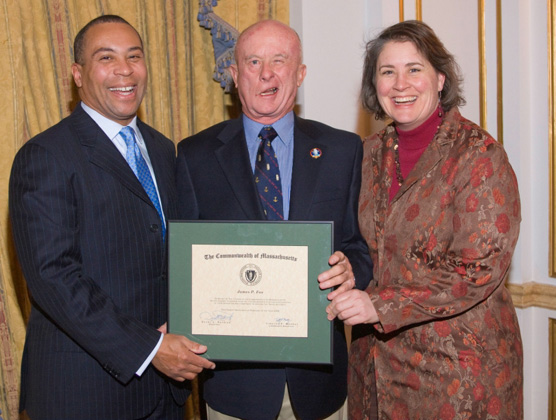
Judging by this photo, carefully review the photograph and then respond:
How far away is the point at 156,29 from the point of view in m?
3.20

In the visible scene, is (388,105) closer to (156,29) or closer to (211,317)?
(211,317)

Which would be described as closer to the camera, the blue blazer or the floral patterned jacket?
the floral patterned jacket

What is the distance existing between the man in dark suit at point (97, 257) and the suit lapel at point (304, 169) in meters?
0.47

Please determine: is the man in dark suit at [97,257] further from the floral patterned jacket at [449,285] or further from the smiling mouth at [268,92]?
the floral patterned jacket at [449,285]

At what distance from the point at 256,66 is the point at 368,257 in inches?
32.5

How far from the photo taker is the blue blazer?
213 cm

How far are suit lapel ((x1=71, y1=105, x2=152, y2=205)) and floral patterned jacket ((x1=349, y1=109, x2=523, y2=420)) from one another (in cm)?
85

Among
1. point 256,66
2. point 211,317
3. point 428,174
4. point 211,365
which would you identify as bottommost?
point 211,365

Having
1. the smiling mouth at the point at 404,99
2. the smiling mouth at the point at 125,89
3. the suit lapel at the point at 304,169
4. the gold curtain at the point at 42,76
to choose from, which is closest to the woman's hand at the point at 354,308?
the suit lapel at the point at 304,169

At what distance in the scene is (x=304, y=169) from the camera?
220cm

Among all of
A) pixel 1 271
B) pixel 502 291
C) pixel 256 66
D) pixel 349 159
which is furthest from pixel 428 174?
pixel 1 271

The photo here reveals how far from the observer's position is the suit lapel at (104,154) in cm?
204

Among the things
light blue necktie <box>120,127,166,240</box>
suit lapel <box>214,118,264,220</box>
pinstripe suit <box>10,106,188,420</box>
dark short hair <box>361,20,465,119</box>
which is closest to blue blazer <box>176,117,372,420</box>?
suit lapel <box>214,118,264,220</box>

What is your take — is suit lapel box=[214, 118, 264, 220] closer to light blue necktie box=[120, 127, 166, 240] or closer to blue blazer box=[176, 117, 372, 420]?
blue blazer box=[176, 117, 372, 420]
